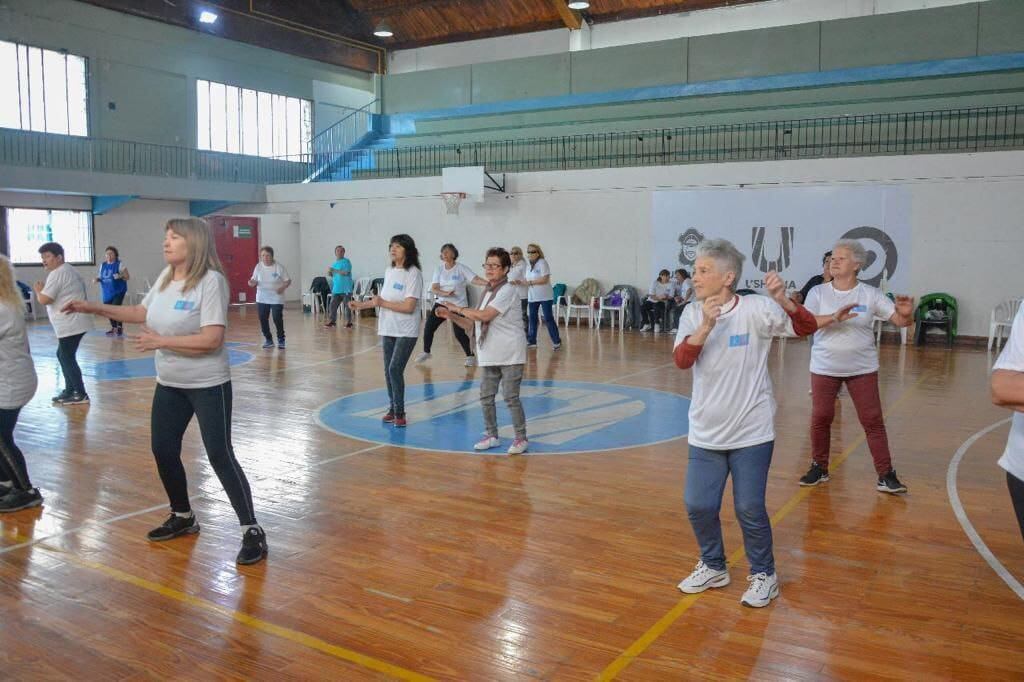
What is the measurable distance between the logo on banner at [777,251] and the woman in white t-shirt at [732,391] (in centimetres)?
1430

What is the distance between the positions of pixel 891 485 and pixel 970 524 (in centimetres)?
71

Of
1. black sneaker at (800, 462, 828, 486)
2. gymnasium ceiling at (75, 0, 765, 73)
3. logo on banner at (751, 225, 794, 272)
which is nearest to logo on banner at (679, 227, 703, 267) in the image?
logo on banner at (751, 225, 794, 272)

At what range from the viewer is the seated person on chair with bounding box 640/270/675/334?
59.4ft

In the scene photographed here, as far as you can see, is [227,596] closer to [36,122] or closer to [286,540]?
[286,540]

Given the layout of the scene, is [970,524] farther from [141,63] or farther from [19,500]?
[141,63]

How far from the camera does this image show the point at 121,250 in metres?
22.8

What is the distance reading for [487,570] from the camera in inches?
182

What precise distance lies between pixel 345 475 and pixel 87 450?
7.88ft

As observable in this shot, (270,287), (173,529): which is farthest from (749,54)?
→ (173,529)

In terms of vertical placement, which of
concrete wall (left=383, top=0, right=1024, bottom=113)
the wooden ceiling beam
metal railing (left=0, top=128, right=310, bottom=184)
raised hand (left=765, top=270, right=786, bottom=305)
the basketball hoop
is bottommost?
raised hand (left=765, top=270, right=786, bottom=305)

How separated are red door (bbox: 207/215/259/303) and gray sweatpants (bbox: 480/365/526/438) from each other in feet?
61.8

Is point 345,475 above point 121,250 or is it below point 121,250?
below

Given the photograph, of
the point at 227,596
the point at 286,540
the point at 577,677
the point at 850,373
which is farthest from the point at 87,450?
the point at 850,373

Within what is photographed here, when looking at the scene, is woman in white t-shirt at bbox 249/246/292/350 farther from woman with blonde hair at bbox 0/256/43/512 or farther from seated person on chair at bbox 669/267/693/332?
woman with blonde hair at bbox 0/256/43/512
